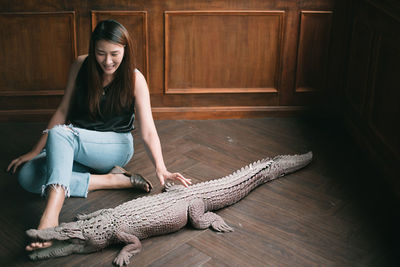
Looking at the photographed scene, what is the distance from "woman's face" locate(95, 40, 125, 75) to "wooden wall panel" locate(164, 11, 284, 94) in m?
1.08

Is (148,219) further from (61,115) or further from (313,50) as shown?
(313,50)

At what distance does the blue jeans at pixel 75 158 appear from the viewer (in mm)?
2549

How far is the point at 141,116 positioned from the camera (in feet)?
9.09

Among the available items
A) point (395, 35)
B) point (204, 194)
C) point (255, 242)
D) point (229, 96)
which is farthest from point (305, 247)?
point (229, 96)

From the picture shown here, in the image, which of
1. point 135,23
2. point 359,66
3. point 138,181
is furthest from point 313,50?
point 138,181

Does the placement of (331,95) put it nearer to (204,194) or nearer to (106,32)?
(204,194)

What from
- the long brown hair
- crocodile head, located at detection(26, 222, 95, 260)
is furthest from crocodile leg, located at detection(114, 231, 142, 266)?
the long brown hair

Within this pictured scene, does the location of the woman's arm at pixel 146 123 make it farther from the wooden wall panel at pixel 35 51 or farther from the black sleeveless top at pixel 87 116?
the wooden wall panel at pixel 35 51

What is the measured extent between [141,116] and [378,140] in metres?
1.45

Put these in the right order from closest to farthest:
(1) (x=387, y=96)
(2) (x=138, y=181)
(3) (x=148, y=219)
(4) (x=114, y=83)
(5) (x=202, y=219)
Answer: (3) (x=148, y=219) → (5) (x=202, y=219) → (4) (x=114, y=83) → (2) (x=138, y=181) → (1) (x=387, y=96)

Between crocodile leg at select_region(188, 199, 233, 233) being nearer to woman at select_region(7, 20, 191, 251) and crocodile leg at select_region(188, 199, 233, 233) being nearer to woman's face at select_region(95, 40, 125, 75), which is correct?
woman at select_region(7, 20, 191, 251)

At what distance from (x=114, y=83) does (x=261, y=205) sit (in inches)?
39.6

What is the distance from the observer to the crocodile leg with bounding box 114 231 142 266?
7.71 ft

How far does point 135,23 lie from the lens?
11.6ft
